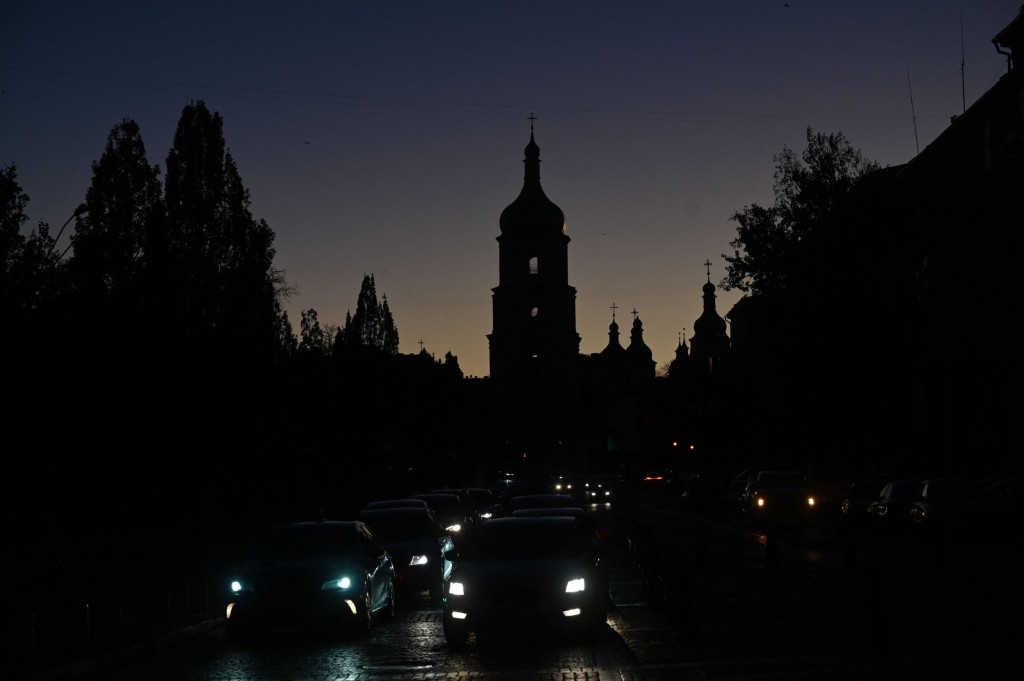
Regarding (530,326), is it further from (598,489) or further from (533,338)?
(598,489)

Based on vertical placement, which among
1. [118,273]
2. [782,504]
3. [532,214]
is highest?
[532,214]

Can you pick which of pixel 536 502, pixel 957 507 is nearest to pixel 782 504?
pixel 957 507

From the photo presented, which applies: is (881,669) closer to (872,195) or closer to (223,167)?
(223,167)

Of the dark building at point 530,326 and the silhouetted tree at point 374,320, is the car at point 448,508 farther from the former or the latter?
the dark building at point 530,326

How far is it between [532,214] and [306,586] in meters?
122

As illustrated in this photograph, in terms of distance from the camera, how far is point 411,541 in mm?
24688

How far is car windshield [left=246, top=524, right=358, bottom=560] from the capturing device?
19036mm

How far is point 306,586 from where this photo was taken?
17.8 m

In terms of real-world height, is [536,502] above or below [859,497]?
below

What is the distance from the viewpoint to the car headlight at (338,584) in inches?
706

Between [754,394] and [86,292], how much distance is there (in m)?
59.2

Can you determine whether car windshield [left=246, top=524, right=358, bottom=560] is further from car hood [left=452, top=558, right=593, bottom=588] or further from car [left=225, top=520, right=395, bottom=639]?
car hood [left=452, top=558, right=593, bottom=588]

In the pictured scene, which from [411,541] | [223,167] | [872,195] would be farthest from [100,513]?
[872,195]

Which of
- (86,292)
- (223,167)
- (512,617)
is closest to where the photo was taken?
(512,617)
